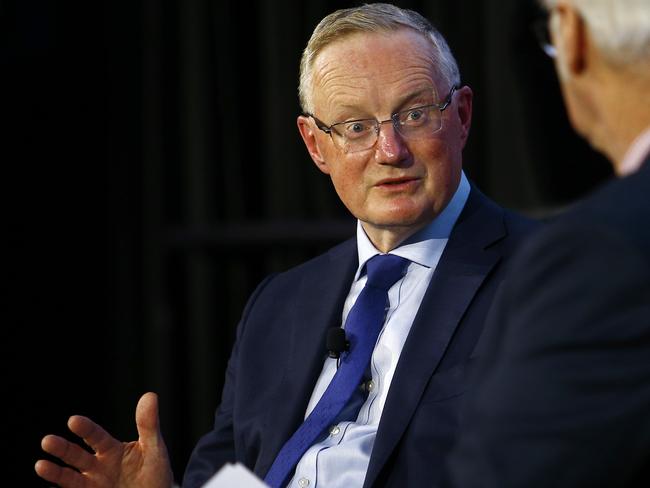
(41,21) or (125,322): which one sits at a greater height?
(41,21)

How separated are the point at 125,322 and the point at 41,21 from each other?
1548 millimetres

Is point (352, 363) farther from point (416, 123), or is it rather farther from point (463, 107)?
point (463, 107)

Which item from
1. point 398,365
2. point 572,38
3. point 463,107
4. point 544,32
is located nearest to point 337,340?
point 398,365

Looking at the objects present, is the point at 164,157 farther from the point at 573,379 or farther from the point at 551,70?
the point at 573,379

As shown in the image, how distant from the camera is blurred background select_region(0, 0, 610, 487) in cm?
474

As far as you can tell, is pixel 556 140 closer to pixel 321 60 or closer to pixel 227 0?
pixel 321 60

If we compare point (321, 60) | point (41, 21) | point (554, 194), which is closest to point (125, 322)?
point (41, 21)

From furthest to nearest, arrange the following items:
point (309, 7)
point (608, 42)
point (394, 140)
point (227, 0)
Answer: point (227, 0) → point (309, 7) → point (394, 140) → point (608, 42)

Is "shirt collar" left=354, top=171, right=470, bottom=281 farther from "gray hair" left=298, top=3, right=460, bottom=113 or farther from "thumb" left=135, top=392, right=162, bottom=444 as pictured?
"thumb" left=135, top=392, right=162, bottom=444

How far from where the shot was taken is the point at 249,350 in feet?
8.76

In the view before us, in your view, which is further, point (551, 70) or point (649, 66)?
point (551, 70)

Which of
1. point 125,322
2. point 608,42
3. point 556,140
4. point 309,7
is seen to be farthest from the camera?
point 125,322

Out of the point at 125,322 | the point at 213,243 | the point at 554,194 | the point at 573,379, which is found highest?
the point at 573,379

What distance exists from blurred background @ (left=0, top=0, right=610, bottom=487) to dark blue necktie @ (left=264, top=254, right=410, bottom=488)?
2037mm
